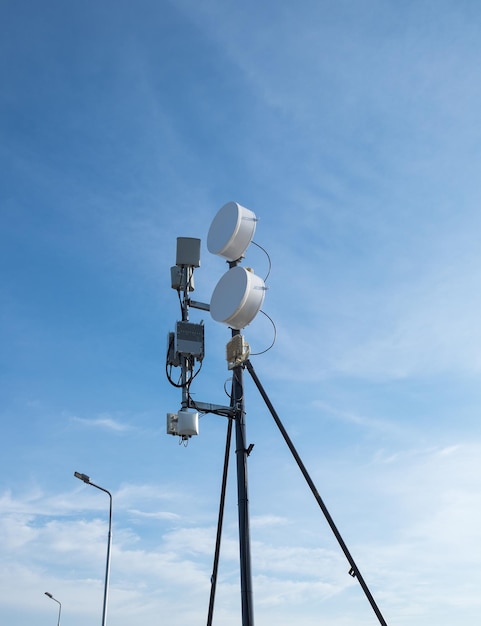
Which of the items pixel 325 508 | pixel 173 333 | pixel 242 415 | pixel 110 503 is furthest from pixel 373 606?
pixel 110 503

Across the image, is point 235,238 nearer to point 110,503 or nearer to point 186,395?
point 186,395

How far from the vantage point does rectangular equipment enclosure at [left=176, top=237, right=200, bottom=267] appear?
49.8 ft

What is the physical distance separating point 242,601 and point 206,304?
22.9 ft

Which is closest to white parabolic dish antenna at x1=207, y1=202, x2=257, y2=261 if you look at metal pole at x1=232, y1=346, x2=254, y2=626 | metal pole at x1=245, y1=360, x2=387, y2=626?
metal pole at x1=232, y1=346, x2=254, y2=626

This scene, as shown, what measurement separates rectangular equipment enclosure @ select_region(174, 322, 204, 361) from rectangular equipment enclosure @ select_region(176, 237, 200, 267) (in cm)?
172

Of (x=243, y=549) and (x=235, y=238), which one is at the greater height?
(x=235, y=238)

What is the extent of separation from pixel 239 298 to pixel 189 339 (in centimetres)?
228

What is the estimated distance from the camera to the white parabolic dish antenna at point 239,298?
1270 cm

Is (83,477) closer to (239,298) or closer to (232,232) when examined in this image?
(239,298)

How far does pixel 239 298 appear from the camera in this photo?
1273 centimetres

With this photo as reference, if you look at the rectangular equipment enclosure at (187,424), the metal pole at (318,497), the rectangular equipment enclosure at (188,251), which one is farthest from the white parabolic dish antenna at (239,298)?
the rectangular equipment enclosure at (187,424)

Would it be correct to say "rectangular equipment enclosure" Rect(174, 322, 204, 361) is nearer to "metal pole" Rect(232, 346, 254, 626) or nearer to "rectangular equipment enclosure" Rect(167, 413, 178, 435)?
"metal pole" Rect(232, 346, 254, 626)

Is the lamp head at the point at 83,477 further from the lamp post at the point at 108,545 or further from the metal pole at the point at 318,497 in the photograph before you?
the metal pole at the point at 318,497

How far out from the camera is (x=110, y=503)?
22766mm
